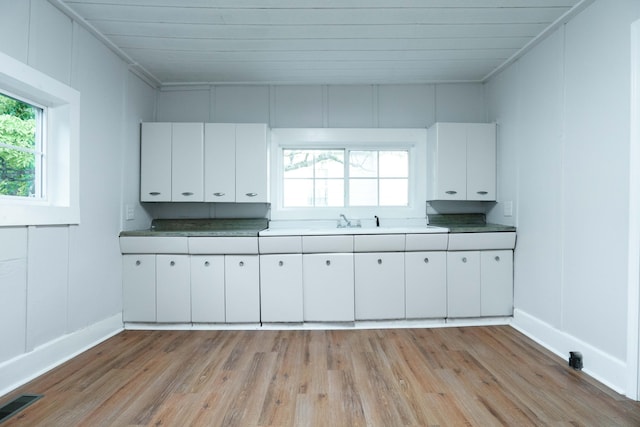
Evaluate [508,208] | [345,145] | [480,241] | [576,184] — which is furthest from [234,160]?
[576,184]

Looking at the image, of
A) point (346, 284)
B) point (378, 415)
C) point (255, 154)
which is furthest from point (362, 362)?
point (255, 154)

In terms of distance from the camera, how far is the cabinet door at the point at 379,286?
3.12m

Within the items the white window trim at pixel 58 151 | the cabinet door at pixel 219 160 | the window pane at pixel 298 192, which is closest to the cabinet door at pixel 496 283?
the window pane at pixel 298 192

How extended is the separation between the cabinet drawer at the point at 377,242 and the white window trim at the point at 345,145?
641mm

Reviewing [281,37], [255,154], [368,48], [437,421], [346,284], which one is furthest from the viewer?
[255,154]

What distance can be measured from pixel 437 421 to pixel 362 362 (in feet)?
2.45

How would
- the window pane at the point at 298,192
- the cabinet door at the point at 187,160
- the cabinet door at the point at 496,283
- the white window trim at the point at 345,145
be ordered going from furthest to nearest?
the window pane at the point at 298,192 → the white window trim at the point at 345,145 → the cabinet door at the point at 187,160 → the cabinet door at the point at 496,283

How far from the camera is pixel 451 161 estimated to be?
11.2 feet

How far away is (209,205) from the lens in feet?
12.0

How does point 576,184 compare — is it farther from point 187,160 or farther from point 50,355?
point 50,355

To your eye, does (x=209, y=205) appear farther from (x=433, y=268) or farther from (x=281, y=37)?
(x=433, y=268)

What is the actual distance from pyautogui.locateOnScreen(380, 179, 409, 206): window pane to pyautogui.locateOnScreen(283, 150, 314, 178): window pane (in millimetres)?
860

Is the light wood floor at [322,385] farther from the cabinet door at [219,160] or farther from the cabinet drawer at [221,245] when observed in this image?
the cabinet door at [219,160]

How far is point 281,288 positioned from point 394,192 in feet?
5.64
